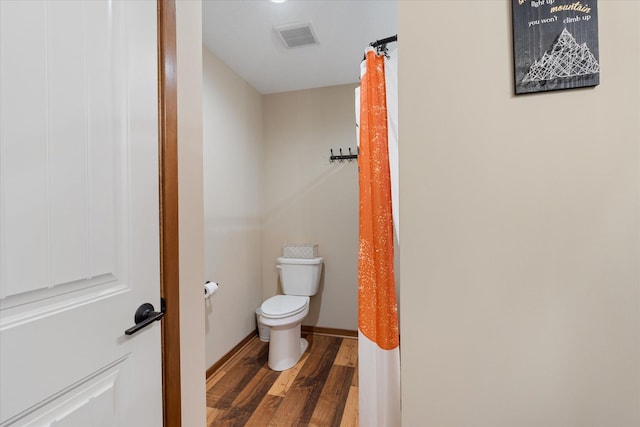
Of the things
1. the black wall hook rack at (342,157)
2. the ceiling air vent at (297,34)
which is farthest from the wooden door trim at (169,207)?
the black wall hook rack at (342,157)

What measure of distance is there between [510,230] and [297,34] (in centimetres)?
191

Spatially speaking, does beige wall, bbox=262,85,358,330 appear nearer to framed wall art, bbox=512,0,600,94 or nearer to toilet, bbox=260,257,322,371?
toilet, bbox=260,257,322,371

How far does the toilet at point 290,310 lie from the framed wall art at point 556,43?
6.67 ft

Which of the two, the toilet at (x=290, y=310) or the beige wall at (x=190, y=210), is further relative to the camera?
the toilet at (x=290, y=310)

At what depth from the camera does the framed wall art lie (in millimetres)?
675

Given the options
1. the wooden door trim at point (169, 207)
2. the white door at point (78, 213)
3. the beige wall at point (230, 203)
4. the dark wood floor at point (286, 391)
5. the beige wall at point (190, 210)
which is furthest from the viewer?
the beige wall at point (230, 203)

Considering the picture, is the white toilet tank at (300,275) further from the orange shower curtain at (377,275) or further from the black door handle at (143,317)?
the black door handle at (143,317)

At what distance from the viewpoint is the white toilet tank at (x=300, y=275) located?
8.78 feet

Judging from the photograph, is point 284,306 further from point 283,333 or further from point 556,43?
point 556,43

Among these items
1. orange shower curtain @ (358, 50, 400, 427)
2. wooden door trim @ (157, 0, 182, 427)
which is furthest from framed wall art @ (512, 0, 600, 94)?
wooden door trim @ (157, 0, 182, 427)

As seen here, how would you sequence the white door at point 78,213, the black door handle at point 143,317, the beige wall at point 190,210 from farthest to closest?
the beige wall at point 190,210
the black door handle at point 143,317
the white door at point 78,213

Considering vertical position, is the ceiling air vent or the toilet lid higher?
the ceiling air vent

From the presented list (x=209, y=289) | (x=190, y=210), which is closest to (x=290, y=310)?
(x=209, y=289)

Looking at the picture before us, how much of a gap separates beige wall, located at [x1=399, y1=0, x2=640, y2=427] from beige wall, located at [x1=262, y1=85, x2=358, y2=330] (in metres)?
1.95
